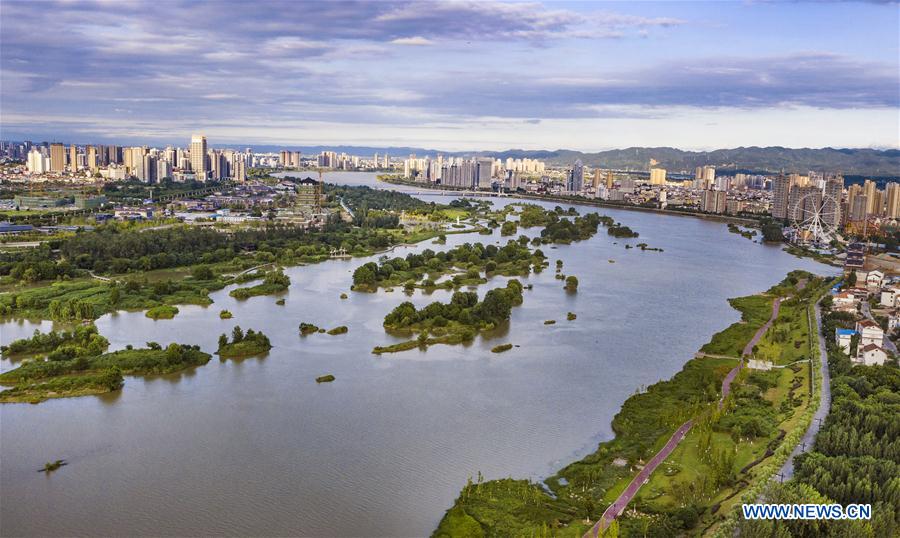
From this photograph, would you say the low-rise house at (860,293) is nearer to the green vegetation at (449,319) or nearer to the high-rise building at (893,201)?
the green vegetation at (449,319)

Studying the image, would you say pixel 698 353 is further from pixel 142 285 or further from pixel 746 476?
pixel 142 285

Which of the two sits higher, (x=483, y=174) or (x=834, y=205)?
(x=483, y=174)

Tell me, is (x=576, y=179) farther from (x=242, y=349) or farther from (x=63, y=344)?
(x=63, y=344)

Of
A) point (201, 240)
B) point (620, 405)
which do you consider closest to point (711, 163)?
point (201, 240)

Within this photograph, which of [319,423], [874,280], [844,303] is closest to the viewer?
[319,423]

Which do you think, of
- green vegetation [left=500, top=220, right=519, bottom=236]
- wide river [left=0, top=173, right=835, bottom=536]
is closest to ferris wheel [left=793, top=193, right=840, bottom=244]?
green vegetation [left=500, top=220, right=519, bottom=236]

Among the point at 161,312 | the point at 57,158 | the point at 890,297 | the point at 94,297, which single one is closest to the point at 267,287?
the point at 161,312
